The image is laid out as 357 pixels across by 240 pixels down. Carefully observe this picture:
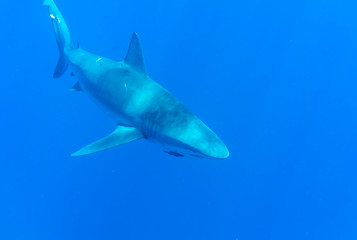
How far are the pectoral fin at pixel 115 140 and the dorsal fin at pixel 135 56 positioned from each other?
3.09 ft

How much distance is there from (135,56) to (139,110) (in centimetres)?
87

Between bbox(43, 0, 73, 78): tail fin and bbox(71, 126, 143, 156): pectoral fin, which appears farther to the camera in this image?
bbox(43, 0, 73, 78): tail fin

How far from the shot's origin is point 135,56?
4508 mm

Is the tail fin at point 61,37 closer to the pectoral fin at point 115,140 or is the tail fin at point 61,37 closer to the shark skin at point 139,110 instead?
the shark skin at point 139,110

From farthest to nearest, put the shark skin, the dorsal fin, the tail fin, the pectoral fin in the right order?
the tail fin, the dorsal fin, the pectoral fin, the shark skin

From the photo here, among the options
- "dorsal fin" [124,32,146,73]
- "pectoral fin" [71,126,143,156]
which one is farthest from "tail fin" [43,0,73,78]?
"pectoral fin" [71,126,143,156]

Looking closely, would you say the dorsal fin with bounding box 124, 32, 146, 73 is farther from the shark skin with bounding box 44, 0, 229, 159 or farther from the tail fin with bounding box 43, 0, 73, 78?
the tail fin with bounding box 43, 0, 73, 78

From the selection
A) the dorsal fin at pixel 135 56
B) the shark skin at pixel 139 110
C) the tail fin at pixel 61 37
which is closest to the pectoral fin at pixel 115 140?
the shark skin at pixel 139 110

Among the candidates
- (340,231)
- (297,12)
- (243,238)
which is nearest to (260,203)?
(243,238)

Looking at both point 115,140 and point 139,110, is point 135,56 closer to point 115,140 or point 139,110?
point 139,110

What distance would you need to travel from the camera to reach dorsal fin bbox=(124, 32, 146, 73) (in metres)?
4.43

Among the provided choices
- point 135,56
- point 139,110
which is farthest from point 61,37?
point 139,110

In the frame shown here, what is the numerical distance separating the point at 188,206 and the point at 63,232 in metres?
4.14

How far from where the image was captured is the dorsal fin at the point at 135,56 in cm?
443
